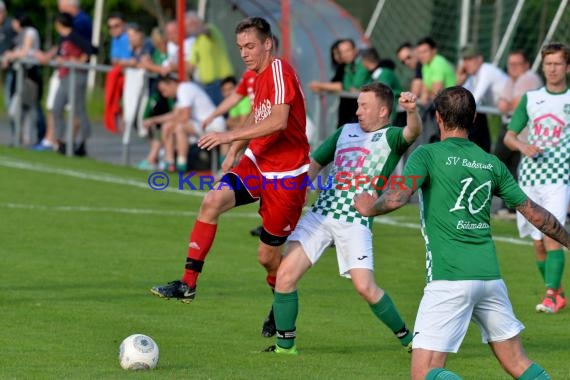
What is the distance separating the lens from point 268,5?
25203 millimetres

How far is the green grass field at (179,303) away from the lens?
912 centimetres

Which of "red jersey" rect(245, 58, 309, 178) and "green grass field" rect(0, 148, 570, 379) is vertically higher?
"red jersey" rect(245, 58, 309, 178)

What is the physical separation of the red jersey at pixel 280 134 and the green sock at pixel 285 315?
88cm

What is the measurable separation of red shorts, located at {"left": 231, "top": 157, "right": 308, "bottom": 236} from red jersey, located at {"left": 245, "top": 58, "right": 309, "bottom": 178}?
0.05 metres

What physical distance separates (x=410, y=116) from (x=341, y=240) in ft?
3.52

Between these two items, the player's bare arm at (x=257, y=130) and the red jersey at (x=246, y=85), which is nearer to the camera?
the player's bare arm at (x=257, y=130)

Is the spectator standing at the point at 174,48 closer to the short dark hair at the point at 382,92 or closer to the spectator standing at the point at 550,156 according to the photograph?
the spectator standing at the point at 550,156

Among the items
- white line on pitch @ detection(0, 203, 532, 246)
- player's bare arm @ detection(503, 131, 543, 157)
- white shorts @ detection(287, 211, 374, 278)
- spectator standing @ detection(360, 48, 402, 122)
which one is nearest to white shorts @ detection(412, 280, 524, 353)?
white shorts @ detection(287, 211, 374, 278)

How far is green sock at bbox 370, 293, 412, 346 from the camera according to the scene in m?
9.53

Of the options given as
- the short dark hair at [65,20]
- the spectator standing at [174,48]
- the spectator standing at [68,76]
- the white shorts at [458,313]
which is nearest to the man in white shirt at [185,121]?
the spectator standing at [174,48]

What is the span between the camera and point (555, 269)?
1158cm

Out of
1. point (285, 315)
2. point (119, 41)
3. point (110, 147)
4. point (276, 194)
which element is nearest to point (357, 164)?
point (276, 194)

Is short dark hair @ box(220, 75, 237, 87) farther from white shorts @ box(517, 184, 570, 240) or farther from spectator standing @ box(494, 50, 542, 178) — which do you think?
white shorts @ box(517, 184, 570, 240)

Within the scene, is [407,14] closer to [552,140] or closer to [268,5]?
[268,5]
